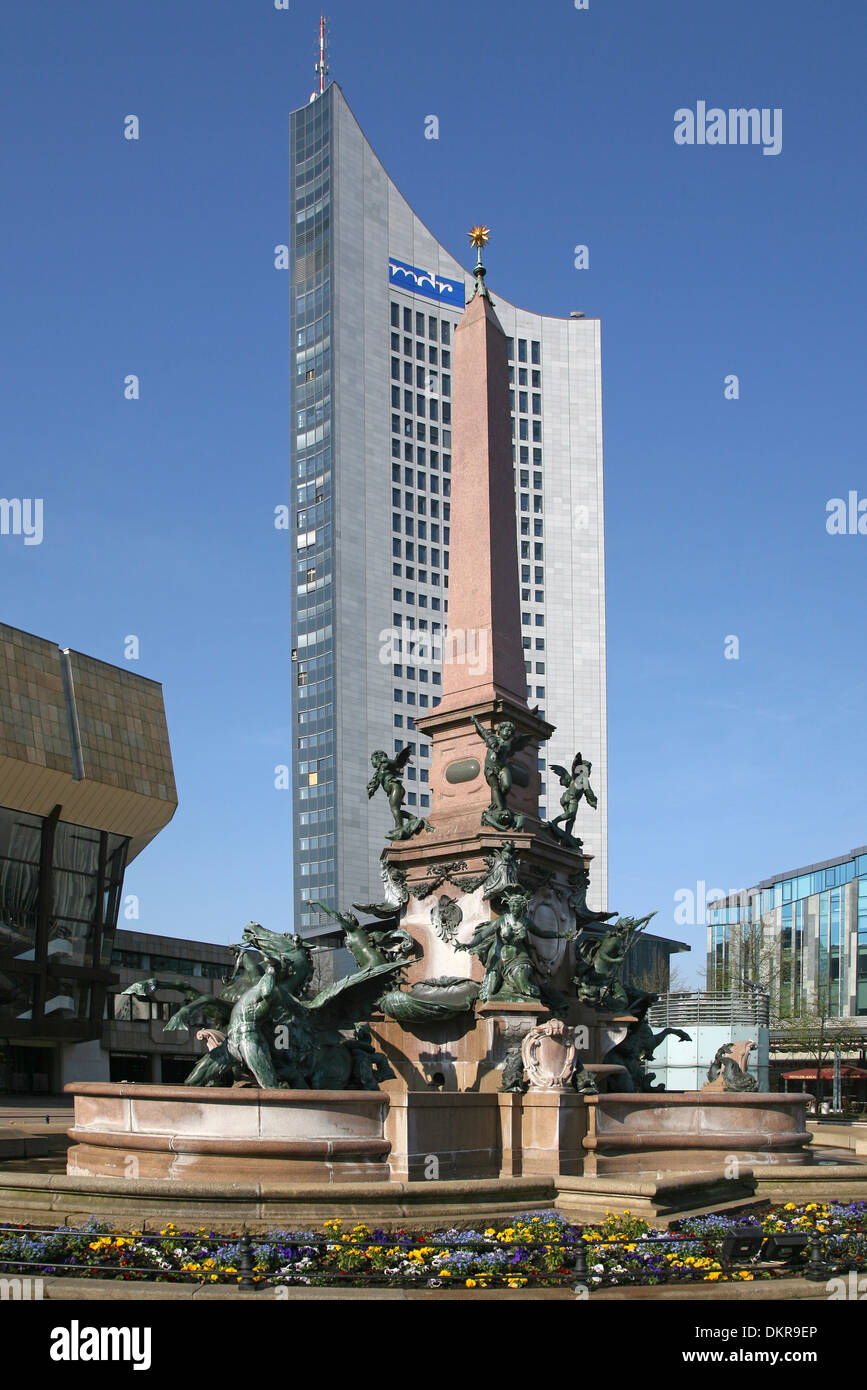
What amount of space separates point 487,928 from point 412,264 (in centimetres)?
10588

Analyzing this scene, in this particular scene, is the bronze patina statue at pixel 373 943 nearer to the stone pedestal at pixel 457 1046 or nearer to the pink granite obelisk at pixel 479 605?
the stone pedestal at pixel 457 1046

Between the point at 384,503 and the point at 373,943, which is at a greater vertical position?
the point at 384,503

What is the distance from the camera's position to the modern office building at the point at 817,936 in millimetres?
83125

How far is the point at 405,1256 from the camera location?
12047 millimetres

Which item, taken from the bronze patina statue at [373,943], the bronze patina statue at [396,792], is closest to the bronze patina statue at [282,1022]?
Answer: the bronze patina statue at [373,943]

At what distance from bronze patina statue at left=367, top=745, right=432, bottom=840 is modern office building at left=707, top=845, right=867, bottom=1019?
57145mm

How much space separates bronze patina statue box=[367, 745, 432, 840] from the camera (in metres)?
23.5

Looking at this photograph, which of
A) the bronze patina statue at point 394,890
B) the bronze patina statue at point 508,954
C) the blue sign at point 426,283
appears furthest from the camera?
the blue sign at point 426,283

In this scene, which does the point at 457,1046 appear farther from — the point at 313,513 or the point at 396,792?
the point at 313,513

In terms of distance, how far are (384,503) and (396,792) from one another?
3471 inches

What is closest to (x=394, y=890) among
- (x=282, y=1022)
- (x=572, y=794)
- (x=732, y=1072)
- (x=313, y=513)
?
(x=572, y=794)

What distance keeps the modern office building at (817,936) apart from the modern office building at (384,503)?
1584 centimetres

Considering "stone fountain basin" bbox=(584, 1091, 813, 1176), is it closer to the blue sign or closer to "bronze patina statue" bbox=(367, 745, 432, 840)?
"bronze patina statue" bbox=(367, 745, 432, 840)
